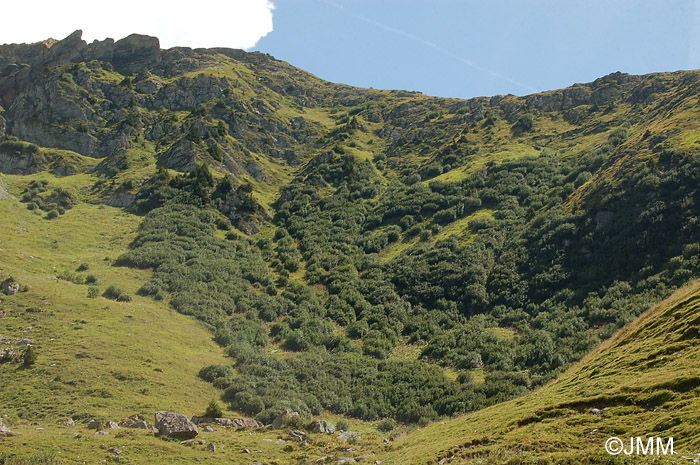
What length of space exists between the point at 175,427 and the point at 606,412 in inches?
898

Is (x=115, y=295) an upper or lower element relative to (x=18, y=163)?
lower

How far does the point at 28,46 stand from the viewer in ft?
560

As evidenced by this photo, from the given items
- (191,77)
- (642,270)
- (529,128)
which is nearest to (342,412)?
(642,270)

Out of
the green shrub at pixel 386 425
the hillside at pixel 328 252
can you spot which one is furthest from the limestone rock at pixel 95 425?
the green shrub at pixel 386 425

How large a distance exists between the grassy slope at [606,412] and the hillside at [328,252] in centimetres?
40

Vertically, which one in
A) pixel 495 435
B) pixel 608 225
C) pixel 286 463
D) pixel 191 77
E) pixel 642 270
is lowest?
pixel 286 463

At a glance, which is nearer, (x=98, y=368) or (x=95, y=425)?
(x=95, y=425)

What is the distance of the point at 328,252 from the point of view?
3531 inches

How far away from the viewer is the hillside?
41719mm

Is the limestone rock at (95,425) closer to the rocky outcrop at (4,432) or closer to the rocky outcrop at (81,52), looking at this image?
the rocky outcrop at (4,432)

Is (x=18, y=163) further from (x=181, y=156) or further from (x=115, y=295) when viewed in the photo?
(x=115, y=295)

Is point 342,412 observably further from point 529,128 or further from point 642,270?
point 529,128

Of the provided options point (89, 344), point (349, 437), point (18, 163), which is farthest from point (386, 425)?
point (18, 163)

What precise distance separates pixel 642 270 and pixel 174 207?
82629 millimetres
